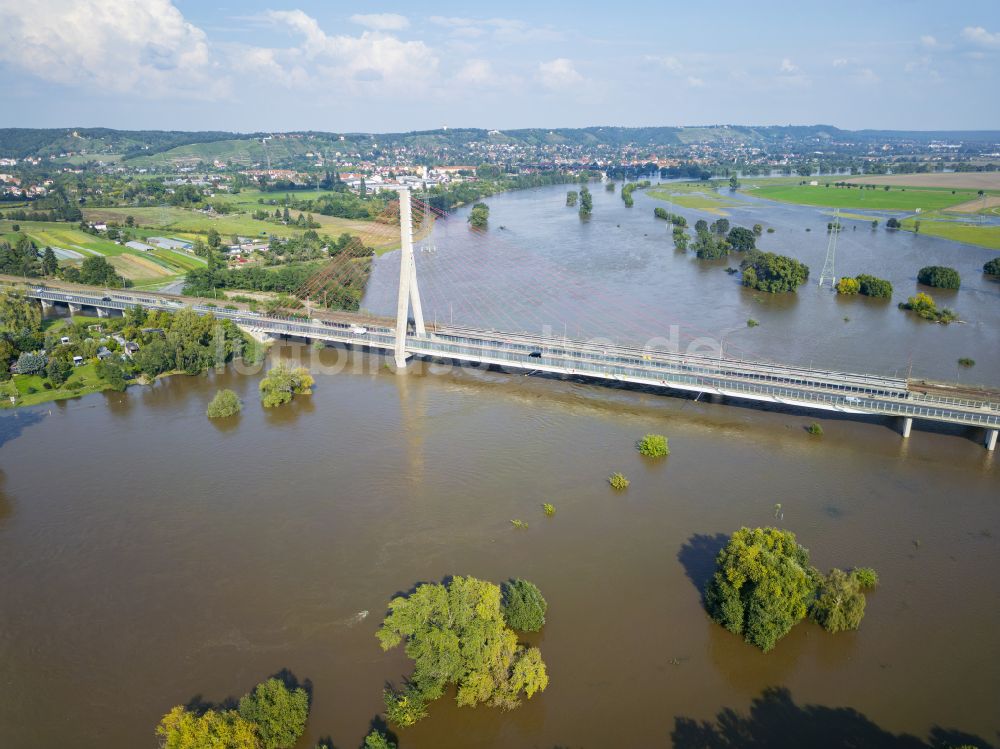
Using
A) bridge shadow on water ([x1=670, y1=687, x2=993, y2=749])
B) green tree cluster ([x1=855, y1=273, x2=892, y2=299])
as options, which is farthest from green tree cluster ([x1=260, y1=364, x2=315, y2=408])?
green tree cluster ([x1=855, y1=273, x2=892, y2=299])

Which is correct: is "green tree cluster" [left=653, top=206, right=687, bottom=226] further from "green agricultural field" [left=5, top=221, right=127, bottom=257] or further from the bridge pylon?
"green agricultural field" [left=5, top=221, right=127, bottom=257]

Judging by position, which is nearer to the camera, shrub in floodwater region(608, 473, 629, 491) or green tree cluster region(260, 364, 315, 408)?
shrub in floodwater region(608, 473, 629, 491)

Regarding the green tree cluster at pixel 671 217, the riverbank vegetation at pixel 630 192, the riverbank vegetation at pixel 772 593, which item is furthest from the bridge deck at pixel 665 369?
the riverbank vegetation at pixel 630 192

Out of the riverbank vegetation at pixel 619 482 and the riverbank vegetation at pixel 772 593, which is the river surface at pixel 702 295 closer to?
the riverbank vegetation at pixel 619 482

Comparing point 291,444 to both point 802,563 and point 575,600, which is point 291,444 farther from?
point 802,563

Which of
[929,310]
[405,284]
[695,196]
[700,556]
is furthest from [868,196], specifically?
[700,556]

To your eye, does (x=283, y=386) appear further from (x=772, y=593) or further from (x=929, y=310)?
(x=929, y=310)
